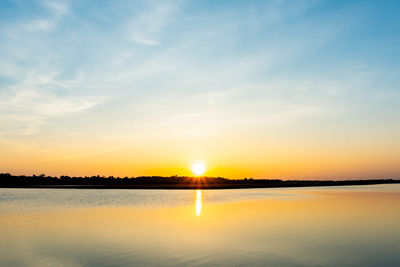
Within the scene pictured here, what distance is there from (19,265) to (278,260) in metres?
11.6

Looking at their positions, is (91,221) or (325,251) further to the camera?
(91,221)

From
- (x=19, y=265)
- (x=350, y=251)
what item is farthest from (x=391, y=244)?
(x=19, y=265)

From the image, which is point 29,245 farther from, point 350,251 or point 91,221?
point 350,251

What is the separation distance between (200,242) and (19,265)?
9418 mm

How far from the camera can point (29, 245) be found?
18781 mm

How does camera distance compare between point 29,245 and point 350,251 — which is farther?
point 29,245

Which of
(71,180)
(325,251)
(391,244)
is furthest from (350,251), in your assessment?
(71,180)

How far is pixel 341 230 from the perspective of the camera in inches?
930

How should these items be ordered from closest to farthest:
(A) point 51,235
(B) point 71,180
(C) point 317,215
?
(A) point 51,235, (C) point 317,215, (B) point 71,180

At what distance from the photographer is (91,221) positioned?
28125 millimetres

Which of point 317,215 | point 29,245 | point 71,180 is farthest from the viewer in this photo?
point 71,180

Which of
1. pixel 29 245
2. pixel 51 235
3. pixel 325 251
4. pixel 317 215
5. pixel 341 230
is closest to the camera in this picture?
pixel 325 251

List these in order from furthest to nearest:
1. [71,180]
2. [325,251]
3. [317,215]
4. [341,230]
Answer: [71,180] → [317,215] → [341,230] → [325,251]

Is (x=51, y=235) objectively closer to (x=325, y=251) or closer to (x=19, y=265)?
(x=19, y=265)
